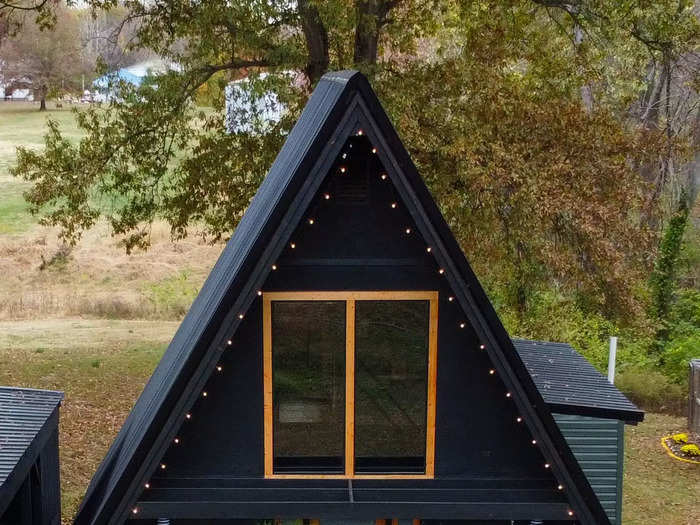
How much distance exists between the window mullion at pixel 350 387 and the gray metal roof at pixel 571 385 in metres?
2.73

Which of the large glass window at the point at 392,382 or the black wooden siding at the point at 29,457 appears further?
the black wooden siding at the point at 29,457

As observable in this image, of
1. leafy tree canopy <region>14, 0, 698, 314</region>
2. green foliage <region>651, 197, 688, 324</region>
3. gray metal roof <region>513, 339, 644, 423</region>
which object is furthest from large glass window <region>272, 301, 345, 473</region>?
green foliage <region>651, 197, 688, 324</region>

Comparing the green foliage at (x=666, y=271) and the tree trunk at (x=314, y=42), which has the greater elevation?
the tree trunk at (x=314, y=42)

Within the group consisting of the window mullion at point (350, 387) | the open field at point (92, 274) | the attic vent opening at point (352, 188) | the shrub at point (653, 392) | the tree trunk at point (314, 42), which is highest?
the tree trunk at point (314, 42)

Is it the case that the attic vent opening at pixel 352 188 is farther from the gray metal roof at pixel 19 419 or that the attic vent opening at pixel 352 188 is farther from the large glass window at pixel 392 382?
the gray metal roof at pixel 19 419

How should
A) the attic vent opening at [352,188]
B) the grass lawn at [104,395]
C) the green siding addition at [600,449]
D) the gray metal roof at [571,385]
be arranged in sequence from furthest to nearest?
1. the grass lawn at [104,395]
2. the green siding addition at [600,449]
3. the gray metal roof at [571,385]
4. the attic vent opening at [352,188]

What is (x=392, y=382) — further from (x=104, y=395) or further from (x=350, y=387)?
(x=104, y=395)

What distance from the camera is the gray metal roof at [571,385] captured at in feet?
26.5

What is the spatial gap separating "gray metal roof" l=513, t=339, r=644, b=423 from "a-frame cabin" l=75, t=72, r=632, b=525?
2167 mm

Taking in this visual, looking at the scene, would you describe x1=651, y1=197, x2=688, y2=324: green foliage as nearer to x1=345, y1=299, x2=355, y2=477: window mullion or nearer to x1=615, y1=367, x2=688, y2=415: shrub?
x1=615, y1=367, x2=688, y2=415: shrub

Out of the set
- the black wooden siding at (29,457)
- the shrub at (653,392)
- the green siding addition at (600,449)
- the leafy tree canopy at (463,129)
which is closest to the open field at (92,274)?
the leafy tree canopy at (463,129)

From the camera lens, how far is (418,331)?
6109 millimetres

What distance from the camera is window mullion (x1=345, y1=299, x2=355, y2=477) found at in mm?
6129

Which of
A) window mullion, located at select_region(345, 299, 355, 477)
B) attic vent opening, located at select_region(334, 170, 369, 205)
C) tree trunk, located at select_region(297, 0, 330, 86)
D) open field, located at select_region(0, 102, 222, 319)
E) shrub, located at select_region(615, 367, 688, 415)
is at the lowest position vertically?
shrub, located at select_region(615, 367, 688, 415)
